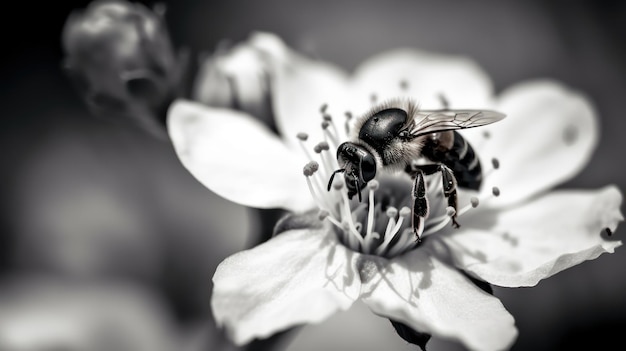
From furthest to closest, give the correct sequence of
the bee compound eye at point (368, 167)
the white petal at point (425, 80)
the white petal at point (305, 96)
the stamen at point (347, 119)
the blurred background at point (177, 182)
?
1. the blurred background at point (177, 182)
2. the white petal at point (425, 80)
3. the white petal at point (305, 96)
4. the stamen at point (347, 119)
5. the bee compound eye at point (368, 167)

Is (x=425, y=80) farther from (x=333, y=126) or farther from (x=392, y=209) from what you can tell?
(x=392, y=209)

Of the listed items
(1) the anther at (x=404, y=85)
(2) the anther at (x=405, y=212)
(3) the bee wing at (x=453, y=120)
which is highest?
(3) the bee wing at (x=453, y=120)

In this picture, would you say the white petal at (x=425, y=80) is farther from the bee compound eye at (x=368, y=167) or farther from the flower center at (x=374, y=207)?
the bee compound eye at (x=368, y=167)

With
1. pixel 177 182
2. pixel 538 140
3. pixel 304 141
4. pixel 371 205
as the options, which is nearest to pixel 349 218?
pixel 371 205

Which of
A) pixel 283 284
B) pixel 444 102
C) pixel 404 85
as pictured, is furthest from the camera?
pixel 404 85

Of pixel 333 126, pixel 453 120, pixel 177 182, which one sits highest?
pixel 453 120

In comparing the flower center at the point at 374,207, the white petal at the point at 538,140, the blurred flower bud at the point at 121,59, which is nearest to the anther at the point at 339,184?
the flower center at the point at 374,207

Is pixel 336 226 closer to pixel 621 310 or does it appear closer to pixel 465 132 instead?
pixel 465 132
